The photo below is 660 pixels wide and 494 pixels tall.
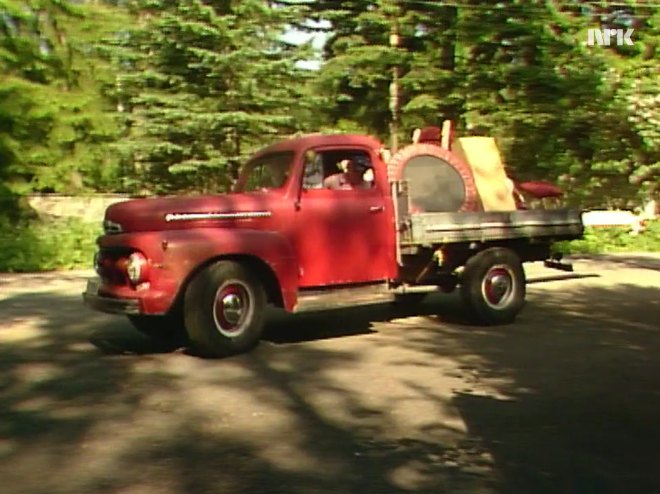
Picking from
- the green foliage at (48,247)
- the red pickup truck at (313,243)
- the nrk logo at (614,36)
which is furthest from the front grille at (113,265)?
the nrk logo at (614,36)

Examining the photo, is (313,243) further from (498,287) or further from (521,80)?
(521,80)

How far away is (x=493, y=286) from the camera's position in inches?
422

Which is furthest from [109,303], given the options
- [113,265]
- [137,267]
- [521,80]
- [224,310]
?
[521,80]

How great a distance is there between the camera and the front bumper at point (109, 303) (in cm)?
837

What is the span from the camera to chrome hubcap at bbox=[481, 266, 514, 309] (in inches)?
420

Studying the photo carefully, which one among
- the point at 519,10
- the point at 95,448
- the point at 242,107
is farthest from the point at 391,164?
the point at 519,10

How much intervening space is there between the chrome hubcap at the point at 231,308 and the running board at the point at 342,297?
0.56 m

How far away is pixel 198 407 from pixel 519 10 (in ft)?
65.8

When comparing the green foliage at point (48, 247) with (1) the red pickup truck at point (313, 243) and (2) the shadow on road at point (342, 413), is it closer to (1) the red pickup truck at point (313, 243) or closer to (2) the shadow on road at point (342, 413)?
(2) the shadow on road at point (342, 413)

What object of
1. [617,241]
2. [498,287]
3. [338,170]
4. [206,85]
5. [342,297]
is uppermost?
[206,85]

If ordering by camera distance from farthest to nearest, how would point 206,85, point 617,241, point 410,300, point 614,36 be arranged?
1. point 614,36
2. point 617,241
3. point 206,85
4. point 410,300

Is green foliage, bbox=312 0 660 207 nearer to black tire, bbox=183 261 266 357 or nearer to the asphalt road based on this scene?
the asphalt road

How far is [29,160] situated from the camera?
85.0ft

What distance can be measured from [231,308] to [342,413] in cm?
258
